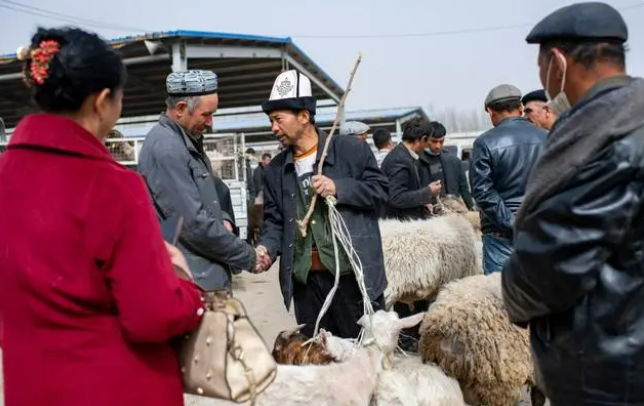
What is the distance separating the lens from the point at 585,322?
1.59 metres

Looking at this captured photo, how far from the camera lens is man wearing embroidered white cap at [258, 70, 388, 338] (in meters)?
3.27

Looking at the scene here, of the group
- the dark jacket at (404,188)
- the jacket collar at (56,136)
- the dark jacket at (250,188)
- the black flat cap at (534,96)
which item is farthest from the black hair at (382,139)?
the jacket collar at (56,136)

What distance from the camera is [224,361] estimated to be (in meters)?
1.61

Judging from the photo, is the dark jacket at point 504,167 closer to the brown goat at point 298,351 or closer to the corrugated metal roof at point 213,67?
the brown goat at point 298,351

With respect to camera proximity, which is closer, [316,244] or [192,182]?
[192,182]

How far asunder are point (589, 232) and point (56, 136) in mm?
1462

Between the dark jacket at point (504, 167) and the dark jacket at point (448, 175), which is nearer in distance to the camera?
the dark jacket at point (504, 167)

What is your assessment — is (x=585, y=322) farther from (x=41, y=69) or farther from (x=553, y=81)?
(x=41, y=69)

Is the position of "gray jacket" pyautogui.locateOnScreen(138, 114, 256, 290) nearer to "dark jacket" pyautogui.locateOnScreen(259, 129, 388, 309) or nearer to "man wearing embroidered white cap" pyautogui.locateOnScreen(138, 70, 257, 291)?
"man wearing embroidered white cap" pyautogui.locateOnScreen(138, 70, 257, 291)

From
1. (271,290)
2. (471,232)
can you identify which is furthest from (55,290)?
(271,290)

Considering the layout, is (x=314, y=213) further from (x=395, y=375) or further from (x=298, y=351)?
(x=395, y=375)

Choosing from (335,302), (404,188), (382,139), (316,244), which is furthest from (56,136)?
(382,139)

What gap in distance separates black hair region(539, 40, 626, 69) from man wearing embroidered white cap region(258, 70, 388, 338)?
5.46ft

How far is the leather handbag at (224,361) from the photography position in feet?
5.29
